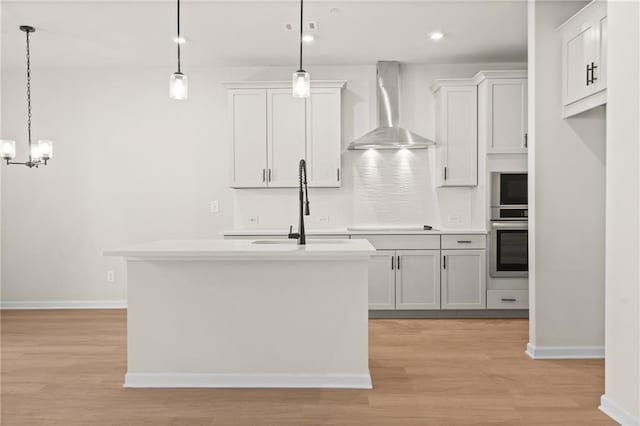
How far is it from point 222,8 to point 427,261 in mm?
3030

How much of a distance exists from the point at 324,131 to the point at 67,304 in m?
3.54

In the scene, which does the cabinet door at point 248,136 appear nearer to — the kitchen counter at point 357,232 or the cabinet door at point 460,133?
the kitchen counter at point 357,232

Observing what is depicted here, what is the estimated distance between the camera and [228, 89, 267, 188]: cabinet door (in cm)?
507

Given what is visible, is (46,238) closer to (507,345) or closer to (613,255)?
(507,345)

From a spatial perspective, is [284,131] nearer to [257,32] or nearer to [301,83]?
[257,32]

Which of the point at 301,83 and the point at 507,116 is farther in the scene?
the point at 507,116

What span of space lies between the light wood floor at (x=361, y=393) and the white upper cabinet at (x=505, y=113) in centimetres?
194

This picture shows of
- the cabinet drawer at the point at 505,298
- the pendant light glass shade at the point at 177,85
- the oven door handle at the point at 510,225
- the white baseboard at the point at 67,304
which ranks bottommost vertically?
the white baseboard at the point at 67,304

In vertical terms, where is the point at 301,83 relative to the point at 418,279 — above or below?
above

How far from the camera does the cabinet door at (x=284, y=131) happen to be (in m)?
5.07

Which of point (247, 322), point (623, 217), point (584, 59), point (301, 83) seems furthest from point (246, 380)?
point (584, 59)

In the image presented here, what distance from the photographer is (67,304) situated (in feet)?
17.8

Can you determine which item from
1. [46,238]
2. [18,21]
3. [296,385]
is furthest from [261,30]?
[46,238]

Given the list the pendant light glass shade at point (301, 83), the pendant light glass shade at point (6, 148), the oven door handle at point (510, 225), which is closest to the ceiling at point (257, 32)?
the pendant light glass shade at point (6, 148)
